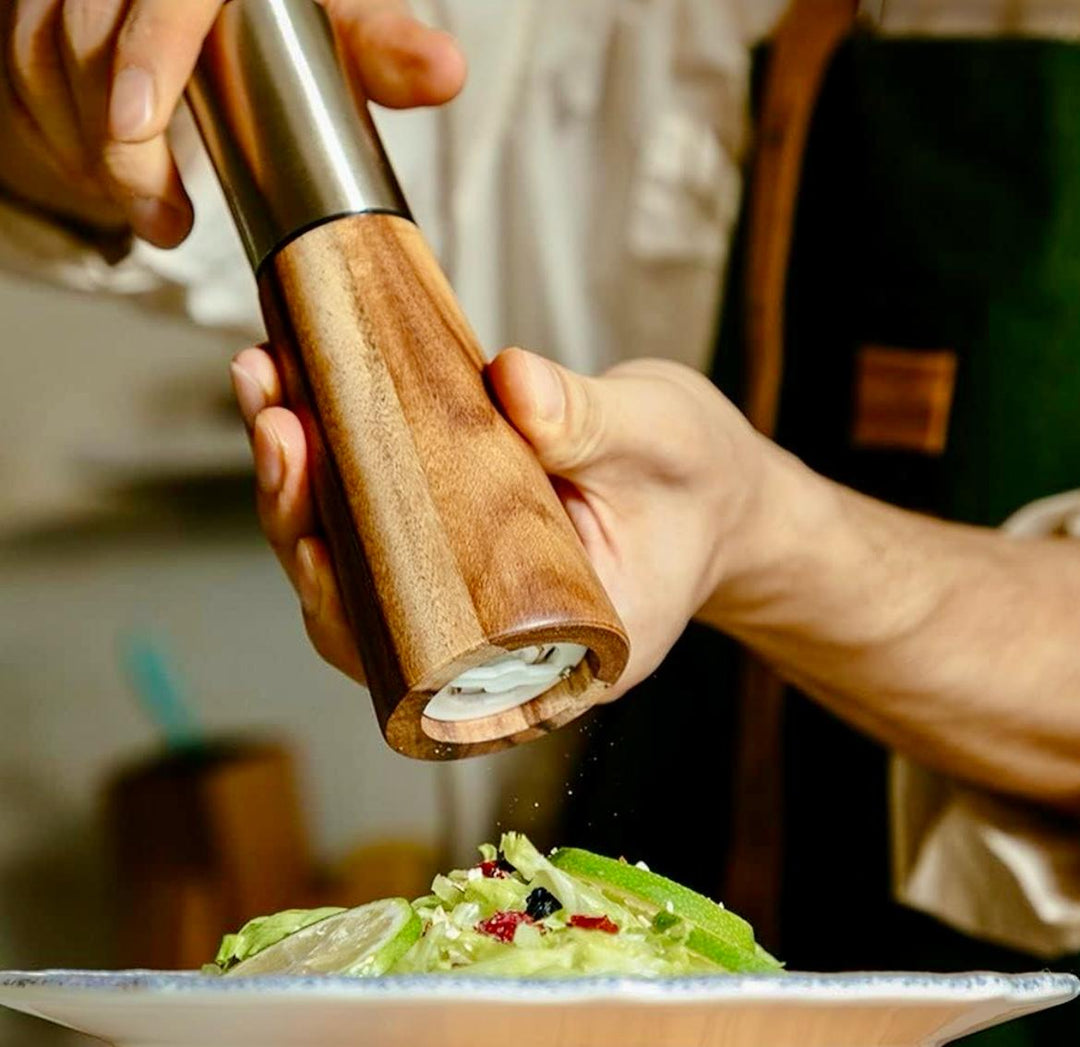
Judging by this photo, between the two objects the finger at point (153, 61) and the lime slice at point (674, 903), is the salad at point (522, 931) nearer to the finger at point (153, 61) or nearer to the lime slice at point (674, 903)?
the lime slice at point (674, 903)

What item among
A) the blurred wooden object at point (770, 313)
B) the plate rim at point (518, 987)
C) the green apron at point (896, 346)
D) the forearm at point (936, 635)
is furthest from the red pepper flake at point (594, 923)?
the blurred wooden object at point (770, 313)

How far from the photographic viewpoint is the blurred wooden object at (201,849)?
1464mm

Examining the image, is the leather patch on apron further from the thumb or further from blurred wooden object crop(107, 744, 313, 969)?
A: blurred wooden object crop(107, 744, 313, 969)

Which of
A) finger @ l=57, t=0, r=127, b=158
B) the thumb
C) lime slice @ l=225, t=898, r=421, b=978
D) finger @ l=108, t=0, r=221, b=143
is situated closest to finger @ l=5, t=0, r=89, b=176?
finger @ l=57, t=0, r=127, b=158

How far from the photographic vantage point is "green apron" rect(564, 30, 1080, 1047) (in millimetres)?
1143

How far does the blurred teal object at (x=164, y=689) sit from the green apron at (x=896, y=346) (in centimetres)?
55

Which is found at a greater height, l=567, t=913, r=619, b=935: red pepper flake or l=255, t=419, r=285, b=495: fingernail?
l=255, t=419, r=285, b=495: fingernail

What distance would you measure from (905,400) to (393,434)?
72 centimetres

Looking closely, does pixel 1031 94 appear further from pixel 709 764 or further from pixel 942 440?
pixel 709 764

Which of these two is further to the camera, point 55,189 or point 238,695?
point 238,695

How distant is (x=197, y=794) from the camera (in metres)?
1.48

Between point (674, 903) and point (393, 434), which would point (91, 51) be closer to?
point (393, 434)

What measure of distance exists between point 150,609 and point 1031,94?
980mm

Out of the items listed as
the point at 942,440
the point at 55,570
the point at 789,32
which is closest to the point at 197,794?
the point at 55,570
